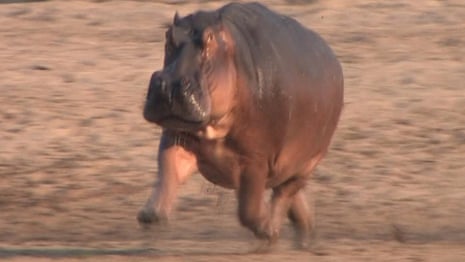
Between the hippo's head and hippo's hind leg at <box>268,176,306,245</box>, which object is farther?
hippo's hind leg at <box>268,176,306,245</box>

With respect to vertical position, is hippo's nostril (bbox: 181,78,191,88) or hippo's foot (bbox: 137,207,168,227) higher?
hippo's nostril (bbox: 181,78,191,88)

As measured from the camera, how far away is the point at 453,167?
986cm

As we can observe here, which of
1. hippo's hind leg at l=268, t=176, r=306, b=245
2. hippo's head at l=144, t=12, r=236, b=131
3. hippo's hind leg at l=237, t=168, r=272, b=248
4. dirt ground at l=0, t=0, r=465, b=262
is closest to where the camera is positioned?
hippo's head at l=144, t=12, r=236, b=131

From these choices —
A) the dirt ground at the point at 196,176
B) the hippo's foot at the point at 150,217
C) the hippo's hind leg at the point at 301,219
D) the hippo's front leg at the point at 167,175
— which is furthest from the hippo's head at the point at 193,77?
the hippo's hind leg at the point at 301,219

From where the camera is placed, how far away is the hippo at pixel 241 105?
617cm

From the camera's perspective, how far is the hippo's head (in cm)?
607

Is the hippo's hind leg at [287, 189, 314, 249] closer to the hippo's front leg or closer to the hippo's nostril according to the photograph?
the hippo's front leg

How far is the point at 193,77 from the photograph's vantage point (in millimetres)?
6145

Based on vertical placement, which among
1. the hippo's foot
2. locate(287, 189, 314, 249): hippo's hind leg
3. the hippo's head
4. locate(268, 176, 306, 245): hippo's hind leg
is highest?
the hippo's head

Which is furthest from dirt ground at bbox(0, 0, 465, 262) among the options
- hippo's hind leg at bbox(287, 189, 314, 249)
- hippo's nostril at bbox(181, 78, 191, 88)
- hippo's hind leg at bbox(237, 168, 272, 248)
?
hippo's nostril at bbox(181, 78, 191, 88)

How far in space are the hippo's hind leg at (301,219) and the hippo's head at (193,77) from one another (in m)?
1.53

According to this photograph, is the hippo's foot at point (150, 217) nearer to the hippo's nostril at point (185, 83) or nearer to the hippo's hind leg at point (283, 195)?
the hippo's nostril at point (185, 83)

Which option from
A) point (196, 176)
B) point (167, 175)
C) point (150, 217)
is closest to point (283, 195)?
point (167, 175)

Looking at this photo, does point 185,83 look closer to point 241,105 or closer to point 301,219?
point 241,105
